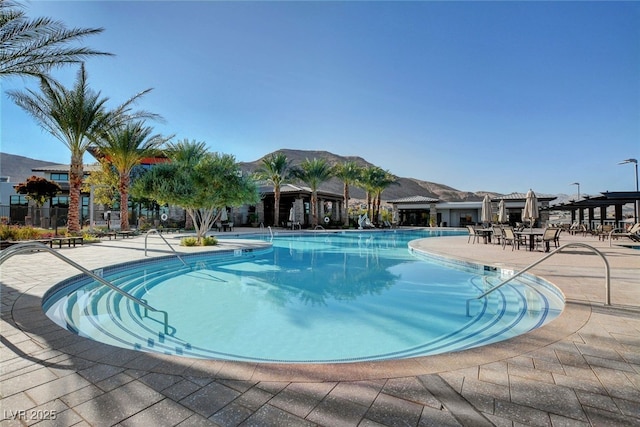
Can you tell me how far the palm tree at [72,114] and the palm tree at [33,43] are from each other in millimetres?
3391

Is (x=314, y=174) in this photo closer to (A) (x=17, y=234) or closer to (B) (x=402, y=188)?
(A) (x=17, y=234)

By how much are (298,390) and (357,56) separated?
16.0m

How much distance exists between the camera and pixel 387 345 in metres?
4.19

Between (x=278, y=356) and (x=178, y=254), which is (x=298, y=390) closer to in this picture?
(x=278, y=356)

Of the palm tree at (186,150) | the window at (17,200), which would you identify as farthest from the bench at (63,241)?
the window at (17,200)

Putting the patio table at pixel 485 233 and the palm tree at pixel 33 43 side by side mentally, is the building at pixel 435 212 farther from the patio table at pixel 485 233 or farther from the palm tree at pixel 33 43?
the palm tree at pixel 33 43

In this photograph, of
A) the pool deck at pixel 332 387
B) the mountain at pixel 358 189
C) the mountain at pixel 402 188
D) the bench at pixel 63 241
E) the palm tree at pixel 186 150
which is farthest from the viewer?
the mountain at pixel 358 189

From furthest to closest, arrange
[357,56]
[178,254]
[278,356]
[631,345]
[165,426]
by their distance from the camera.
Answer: [357,56], [178,254], [278,356], [631,345], [165,426]

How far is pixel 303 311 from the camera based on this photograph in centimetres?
Result: 564

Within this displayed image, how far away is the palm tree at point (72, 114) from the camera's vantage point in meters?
13.7

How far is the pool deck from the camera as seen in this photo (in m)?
1.83

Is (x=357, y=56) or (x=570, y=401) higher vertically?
(x=357, y=56)

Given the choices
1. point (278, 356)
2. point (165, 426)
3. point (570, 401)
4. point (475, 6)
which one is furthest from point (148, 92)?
point (570, 401)

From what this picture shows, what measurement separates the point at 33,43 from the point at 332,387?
13258 millimetres
